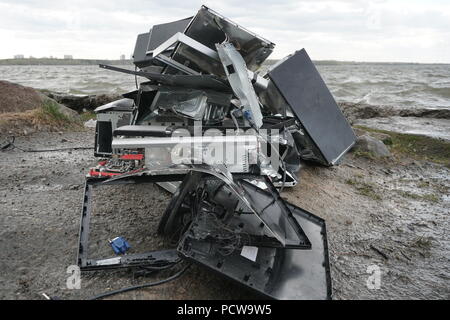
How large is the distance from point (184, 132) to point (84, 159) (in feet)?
10.2

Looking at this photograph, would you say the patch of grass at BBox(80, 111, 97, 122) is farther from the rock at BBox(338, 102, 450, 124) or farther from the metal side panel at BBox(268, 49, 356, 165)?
the rock at BBox(338, 102, 450, 124)

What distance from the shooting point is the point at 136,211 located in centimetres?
363

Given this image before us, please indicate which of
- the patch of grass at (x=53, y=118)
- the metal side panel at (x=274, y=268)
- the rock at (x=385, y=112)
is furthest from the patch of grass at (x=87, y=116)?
the rock at (x=385, y=112)

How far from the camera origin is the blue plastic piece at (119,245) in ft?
9.29

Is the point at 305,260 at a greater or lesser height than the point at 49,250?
greater

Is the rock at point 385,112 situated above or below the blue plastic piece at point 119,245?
above

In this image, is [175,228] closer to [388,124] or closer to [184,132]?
[184,132]

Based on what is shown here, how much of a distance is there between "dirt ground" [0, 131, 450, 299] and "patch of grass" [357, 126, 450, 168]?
0.75 metres

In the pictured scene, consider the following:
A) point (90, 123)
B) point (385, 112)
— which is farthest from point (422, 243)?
point (385, 112)

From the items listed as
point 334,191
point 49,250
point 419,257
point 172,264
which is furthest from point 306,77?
point 49,250

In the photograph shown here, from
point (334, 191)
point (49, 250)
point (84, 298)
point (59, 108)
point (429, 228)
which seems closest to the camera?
point (84, 298)

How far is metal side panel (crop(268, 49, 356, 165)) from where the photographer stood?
426 cm

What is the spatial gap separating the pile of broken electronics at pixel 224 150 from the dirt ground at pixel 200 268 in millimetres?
221

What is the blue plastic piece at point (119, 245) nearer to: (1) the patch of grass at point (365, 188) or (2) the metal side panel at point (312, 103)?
(2) the metal side panel at point (312, 103)
